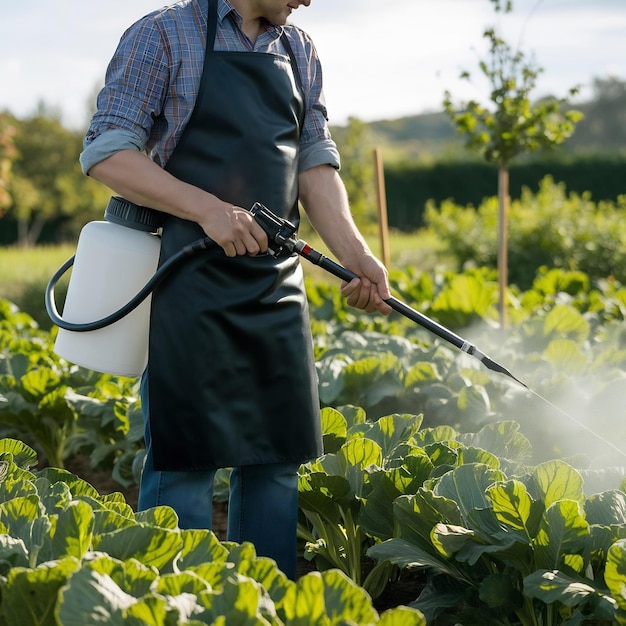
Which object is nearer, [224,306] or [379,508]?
[224,306]

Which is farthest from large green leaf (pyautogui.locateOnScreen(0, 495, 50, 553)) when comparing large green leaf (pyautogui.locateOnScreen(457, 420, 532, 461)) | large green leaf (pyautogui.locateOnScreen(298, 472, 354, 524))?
large green leaf (pyautogui.locateOnScreen(457, 420, 532, 461))

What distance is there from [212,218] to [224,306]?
23 centimetres

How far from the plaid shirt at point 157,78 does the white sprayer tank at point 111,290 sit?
196mm

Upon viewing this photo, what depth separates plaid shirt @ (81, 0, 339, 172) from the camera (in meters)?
2.35

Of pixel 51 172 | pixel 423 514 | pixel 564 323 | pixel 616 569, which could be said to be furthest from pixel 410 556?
pixel 51 172

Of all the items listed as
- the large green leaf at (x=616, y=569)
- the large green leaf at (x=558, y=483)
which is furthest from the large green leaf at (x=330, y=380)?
the large green leaf at (x=616, y=569)

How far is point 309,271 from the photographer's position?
13719 millimetres

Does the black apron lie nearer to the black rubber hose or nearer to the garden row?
the black rubber hose

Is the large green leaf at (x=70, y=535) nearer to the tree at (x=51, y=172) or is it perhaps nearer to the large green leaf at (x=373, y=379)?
the large green leaf at (x=373, y=379)

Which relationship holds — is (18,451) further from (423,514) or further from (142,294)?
(423,514)

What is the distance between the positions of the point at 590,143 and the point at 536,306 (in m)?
74.5

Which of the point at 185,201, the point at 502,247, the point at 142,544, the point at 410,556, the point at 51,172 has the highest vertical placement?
the point at 51,172

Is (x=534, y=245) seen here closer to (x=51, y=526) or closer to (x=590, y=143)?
(x=51, y=526)

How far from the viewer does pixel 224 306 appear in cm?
240
